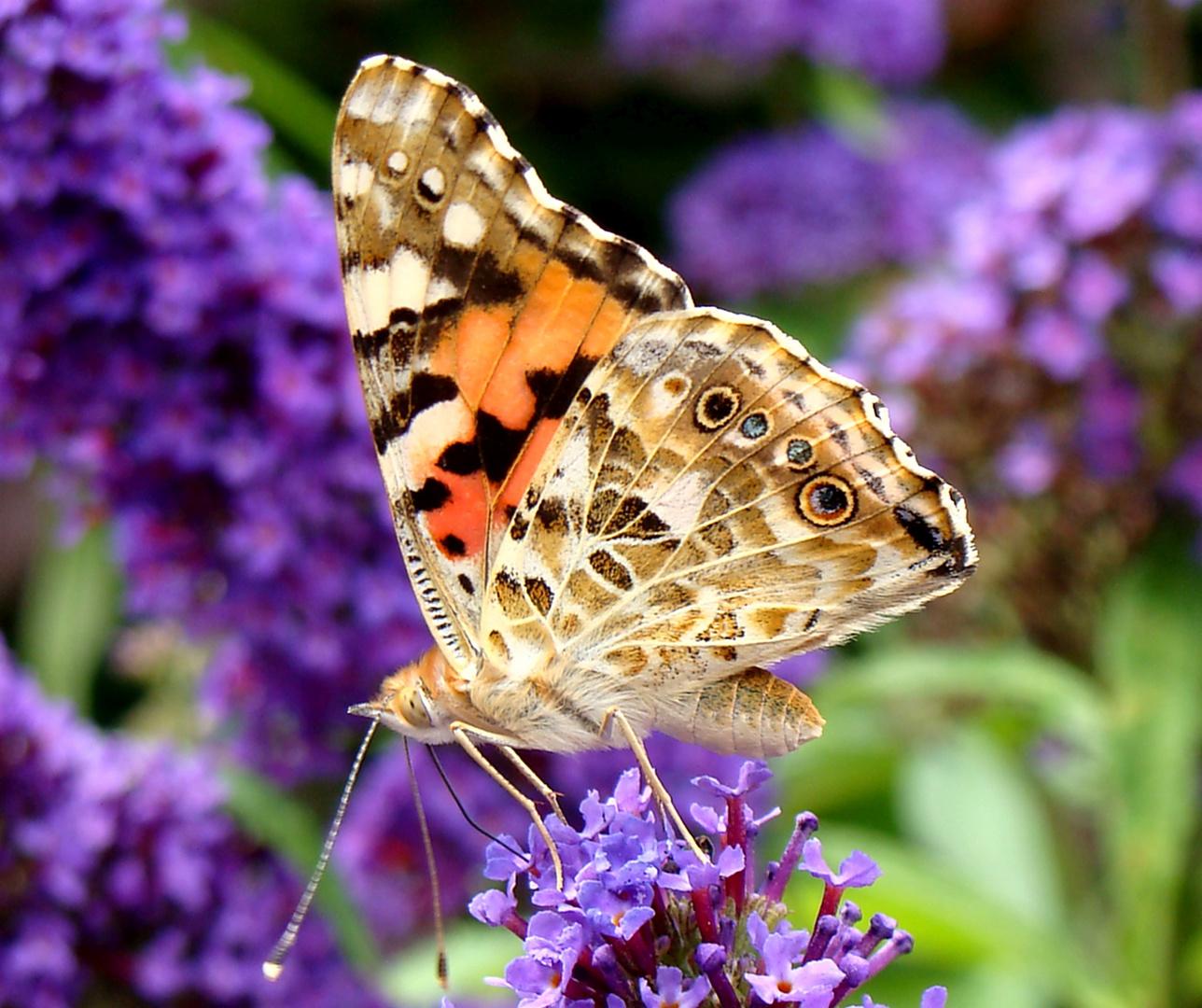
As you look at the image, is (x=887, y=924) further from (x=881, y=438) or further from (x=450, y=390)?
(x=450, y=390)

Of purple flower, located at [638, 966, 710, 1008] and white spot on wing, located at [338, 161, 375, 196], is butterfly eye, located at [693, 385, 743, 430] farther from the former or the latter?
purple flower, located at [638, 966, 710, 1008]

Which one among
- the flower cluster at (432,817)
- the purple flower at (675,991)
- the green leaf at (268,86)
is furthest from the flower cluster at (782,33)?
the purple flower at (675,991)

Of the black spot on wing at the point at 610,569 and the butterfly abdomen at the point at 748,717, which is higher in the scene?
the black spot on wing at the point at 610,569

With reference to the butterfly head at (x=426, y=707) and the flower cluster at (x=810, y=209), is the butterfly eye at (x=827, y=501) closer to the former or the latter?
the butterfly head at (x=426, y=707)

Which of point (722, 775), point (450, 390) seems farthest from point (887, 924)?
point (722, 775)


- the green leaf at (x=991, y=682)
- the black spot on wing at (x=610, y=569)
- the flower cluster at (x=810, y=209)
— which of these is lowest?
the black spot on wing at (x=610, y=569)

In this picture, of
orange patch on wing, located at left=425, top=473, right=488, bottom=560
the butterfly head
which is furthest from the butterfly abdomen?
orange patch on wing, located at left=425, top=473, right=488, bottom=560
